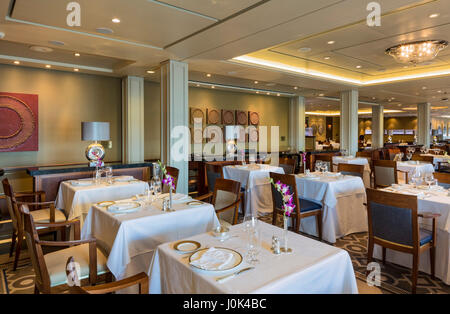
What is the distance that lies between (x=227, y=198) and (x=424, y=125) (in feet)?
43.2

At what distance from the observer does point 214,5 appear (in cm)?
324

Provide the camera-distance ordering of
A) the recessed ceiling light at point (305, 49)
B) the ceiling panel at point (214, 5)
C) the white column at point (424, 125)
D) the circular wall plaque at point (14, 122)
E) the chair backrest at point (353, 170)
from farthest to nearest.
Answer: the white column at point (424, 125) < the circular wall plaque at point (14, 122) < the recessed ceiling light at point (305, 49) < the chair backrest at point (353, 170) < the ceiling panel at point (214, 5)

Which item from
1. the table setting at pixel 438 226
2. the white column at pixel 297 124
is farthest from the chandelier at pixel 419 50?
the white column at pixel 297 124

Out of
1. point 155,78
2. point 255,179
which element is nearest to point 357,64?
point 255,179

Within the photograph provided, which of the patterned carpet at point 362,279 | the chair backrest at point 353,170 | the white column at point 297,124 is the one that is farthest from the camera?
the white column at point 297,124

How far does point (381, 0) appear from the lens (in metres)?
3.01

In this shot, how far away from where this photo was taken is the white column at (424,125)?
12.9 metres

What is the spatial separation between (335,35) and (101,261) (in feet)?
15.8

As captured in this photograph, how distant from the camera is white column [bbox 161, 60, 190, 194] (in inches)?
218

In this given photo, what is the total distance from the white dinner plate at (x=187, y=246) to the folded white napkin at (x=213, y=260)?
0.12 metres

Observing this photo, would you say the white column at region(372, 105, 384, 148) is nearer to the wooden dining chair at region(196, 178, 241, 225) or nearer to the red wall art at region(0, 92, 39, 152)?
the wooden dining chair at region(196, 178, 241, 225)

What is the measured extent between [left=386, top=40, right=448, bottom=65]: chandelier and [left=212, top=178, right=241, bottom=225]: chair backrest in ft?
14.5

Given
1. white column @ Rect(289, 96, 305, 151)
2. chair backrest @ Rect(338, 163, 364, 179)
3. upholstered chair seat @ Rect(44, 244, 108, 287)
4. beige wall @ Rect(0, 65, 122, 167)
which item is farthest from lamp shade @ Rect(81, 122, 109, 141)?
white column @ Rect(289, 96, 305, 151)

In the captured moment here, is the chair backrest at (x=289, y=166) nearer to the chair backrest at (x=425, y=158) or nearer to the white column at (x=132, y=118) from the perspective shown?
the chair backrest at (x=425, y=158)
